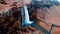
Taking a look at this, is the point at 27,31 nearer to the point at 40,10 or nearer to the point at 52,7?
the point at 40,10

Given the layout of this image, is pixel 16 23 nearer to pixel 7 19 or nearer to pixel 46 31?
pixel 7 19

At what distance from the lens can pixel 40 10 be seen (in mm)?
1472

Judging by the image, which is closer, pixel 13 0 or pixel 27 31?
pixel 27 31

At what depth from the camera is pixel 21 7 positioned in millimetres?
1483

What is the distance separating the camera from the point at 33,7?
4.84ft

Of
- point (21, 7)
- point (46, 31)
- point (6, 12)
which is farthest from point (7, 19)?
point (46, 31)

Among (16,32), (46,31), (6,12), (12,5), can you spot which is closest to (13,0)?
(12,5)

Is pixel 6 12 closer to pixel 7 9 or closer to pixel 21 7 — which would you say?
pixel 7 9

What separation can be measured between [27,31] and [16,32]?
0.12m

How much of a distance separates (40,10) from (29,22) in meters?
0.19

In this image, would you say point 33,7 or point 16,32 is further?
point 33,7

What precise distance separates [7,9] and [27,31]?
13.6 inches

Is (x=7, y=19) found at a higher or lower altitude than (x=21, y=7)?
lower

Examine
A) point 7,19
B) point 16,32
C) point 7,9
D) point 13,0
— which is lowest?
point 16,32
